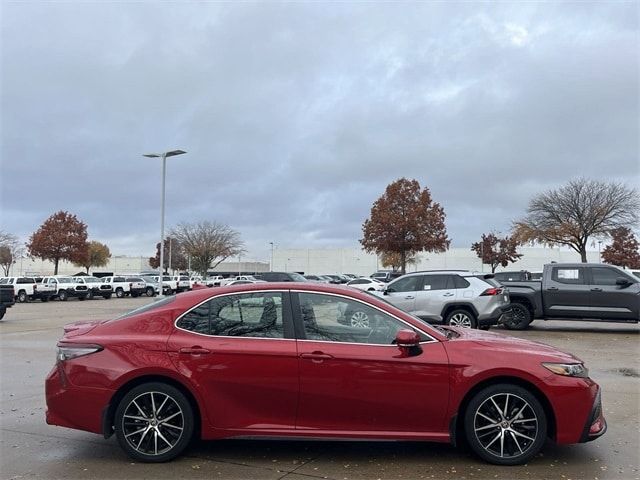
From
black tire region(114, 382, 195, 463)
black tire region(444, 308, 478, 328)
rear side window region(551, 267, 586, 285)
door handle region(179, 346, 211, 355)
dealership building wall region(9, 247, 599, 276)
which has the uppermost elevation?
dealership building wall region(9, 247, 599, 276)

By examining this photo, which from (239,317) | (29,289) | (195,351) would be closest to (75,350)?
(195,351)

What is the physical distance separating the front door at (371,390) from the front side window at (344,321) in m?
0.13

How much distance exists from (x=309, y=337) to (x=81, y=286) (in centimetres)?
3832

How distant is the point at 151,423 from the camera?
4973 millimetres

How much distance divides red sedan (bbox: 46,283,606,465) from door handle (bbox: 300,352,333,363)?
0.04 ft

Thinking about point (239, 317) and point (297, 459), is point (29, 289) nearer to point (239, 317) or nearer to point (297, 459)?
point (239, 317)

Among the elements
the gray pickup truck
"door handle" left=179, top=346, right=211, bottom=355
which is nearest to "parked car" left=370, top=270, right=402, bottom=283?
the gray pickup truck

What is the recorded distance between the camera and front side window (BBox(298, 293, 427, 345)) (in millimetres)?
5027

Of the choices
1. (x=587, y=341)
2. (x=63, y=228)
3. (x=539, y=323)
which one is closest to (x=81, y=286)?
(x=63, y=228)

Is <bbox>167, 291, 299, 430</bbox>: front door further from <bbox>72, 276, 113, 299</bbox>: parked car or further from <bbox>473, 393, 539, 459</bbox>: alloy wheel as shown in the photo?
<bbox>72, 276, 113, 299</bbox>: parked car

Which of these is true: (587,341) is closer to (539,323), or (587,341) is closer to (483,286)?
(483,286)

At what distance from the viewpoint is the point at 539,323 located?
18.4 metres

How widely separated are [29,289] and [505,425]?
38.4 m

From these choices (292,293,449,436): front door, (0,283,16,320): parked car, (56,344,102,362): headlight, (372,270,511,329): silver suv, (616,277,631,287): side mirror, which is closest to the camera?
(292,293,449,436): front door
